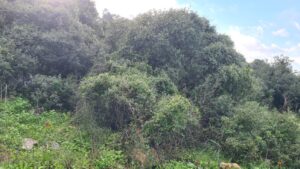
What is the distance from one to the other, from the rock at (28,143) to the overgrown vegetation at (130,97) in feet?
0.33

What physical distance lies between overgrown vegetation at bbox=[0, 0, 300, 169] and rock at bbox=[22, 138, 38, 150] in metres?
0.10

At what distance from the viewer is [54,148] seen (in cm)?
1043

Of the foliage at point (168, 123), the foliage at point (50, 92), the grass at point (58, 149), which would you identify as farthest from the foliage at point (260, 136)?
the foliage at point (50, 92)

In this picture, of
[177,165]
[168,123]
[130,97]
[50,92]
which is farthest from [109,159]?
[50,92]

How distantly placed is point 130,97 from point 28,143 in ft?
13.1

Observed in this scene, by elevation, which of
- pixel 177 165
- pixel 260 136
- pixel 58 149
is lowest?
pixel 177 165

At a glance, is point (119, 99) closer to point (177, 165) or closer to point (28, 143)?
point (177, 165)

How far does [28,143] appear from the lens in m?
10.7

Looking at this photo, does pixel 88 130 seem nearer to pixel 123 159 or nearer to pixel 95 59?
pixel 123 159

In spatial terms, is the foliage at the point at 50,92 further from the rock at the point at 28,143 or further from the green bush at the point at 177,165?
the green bush at the point at 177,165

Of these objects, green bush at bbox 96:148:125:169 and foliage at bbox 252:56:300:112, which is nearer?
green bush at bbox 96:148:125:169

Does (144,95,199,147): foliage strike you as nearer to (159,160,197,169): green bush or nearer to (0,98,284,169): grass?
(0,98,284,169): grass

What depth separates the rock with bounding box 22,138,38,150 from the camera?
1039 cm

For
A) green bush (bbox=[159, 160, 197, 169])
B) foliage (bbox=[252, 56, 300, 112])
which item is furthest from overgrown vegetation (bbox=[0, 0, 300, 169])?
foliage (bbox=[252, 56, 300, 112])
